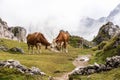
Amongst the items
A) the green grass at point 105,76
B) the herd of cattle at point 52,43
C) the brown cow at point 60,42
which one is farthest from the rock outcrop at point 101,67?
the brown cow at point 60,42

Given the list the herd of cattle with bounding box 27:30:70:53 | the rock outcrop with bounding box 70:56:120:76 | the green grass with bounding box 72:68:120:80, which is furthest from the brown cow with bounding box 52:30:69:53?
the green grass with bounding box 72:68:120:80

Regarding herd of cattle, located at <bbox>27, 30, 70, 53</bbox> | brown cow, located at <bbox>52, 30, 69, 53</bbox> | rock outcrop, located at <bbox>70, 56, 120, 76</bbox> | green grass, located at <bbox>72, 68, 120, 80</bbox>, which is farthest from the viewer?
herd of cattle, located at <bbox>27, 30, 70, 53</bbox>

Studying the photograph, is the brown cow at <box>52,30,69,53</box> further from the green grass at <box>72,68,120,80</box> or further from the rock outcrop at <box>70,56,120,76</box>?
the green grass at <box>72,68,120,80</box>

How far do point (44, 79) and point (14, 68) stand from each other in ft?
15.3

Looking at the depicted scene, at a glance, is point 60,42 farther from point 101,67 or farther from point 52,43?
point 101,67

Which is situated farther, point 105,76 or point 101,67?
point 101,67

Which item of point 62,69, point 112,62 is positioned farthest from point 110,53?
point 112,62

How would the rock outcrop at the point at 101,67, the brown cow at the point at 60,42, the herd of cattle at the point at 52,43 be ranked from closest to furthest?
the rock outcrop at the point at 101,67 < the brown cow at the point at 60,42 < the herd of cattle at the point at 52,43

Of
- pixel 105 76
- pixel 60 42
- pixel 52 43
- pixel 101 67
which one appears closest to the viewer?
pixel 105 76

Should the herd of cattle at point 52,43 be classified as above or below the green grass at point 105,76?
Answer: above

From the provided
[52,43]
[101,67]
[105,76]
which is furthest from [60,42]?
[105,76]

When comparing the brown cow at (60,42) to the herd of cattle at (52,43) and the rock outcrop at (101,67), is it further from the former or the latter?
the rock outcrop at (101,67)

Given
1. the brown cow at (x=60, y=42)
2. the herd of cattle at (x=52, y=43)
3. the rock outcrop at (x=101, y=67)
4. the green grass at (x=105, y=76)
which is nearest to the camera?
the green grass at (x=105, y=76)

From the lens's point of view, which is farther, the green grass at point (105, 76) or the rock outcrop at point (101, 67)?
the rock outcrop at point (101, 67)
